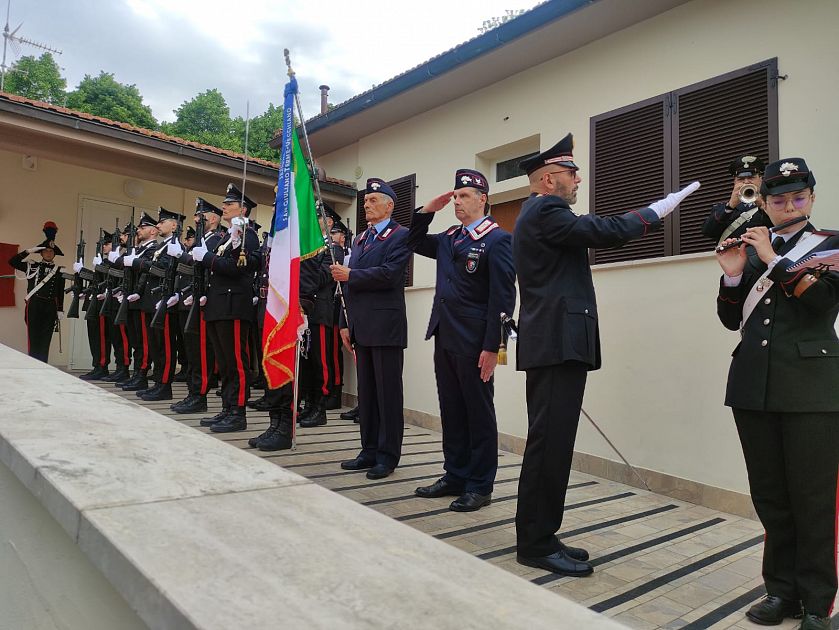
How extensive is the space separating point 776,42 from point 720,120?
52 centimetres

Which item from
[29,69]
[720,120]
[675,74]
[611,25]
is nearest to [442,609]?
[720,120]

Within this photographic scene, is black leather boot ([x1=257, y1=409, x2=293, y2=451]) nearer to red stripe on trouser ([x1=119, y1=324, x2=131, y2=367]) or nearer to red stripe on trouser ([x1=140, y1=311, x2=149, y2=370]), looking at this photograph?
red stripe on trouser ([x1=140, y1=311, x2=149, y2=370])

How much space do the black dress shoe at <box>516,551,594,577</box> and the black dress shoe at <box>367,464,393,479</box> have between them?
4.87ft

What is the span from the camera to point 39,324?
7.92 m

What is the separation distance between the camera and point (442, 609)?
804mm

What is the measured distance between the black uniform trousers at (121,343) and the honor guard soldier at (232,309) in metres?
3.17

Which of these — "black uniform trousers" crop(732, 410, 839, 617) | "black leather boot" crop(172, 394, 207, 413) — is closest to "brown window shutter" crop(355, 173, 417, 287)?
"black leather boot" crop(172, 394, 207, 413)

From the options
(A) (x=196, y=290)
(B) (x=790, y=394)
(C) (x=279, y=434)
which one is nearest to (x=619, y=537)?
(B) (x=790, y=394)

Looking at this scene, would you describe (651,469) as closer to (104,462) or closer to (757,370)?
(757,370)

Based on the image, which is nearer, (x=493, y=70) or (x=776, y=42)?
(x=776, y=42)

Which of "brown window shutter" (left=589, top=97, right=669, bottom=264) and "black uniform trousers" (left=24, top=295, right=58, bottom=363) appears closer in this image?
"brown window shutter" (left=589, top=97, right=669, bottom=264)

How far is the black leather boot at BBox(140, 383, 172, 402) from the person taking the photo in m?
6.50

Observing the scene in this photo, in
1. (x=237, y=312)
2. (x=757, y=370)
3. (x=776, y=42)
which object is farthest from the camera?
(x=237, y=312)

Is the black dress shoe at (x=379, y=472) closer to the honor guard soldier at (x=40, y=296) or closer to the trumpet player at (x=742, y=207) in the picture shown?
the trumpet player at (x=742, y=207)
